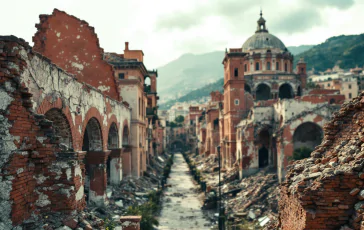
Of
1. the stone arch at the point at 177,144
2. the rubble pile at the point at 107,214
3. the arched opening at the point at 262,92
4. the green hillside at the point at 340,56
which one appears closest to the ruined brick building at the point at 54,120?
the rubble pile at the point at 107,214

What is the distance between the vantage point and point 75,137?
1215 cm

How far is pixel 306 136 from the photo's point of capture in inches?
1049

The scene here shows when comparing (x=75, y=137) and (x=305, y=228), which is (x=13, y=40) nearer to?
(x=75, y=137)

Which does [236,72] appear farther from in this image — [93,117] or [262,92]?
[93,117]

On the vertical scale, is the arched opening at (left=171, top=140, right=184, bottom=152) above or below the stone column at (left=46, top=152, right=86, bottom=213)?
below

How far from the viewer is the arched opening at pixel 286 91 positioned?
49.0 meters

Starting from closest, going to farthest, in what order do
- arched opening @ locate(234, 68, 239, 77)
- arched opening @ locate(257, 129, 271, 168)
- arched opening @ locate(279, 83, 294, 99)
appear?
arched opening @ locate(257, 129, 271, 168)
arched opening @ locate(234, 68, 239, 77)
arched opening @ locate(279, 83, 294, 99)

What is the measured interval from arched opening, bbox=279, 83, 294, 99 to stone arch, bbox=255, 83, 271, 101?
2.08 meters

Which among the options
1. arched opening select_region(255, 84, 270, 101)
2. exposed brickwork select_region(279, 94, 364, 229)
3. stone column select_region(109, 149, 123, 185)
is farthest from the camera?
arched opening select_region(255, 84, 270, 101)

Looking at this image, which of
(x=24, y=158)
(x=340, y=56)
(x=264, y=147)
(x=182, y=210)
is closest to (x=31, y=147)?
(x=24, y=158)

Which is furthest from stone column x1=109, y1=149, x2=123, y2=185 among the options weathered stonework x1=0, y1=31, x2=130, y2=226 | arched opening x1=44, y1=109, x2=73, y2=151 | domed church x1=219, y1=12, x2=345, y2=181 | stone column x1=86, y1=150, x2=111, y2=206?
domed church x1=219, y1=12, x2=345, y2=181

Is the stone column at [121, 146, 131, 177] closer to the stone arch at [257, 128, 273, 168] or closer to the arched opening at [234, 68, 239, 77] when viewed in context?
the stone arch at [257, 128, 273, 168]

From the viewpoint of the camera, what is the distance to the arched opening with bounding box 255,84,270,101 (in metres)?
49.8

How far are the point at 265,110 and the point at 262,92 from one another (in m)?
21.3
